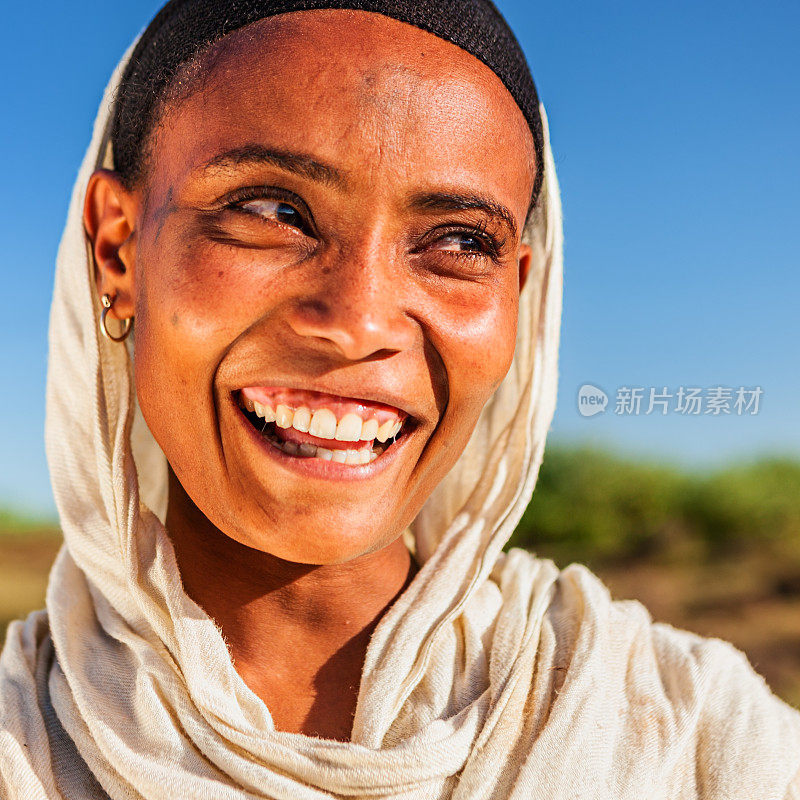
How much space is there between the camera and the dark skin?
58.7 inches

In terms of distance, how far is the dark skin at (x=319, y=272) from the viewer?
1492 millimetres

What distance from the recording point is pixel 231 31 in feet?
5.35

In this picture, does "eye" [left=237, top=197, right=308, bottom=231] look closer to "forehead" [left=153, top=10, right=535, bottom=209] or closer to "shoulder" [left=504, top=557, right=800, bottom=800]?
"forehead" [left=153, top=10, right=535, bottom=209]

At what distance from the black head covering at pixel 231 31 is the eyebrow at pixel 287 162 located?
0.29m

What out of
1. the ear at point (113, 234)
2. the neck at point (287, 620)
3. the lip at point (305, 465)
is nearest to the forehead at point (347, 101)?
the ear at point (113, 234)

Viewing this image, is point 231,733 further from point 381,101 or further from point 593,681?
point 381,101

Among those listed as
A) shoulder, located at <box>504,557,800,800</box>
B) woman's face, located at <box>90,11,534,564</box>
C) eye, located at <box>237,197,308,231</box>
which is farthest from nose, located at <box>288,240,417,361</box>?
shoulder, located at <box>504,557,800,800</box>

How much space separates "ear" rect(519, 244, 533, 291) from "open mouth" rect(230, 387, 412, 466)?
622mm

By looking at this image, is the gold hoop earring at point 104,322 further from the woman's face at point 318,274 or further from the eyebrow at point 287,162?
the eyebrow at point 287,162

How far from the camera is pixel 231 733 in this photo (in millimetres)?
1564

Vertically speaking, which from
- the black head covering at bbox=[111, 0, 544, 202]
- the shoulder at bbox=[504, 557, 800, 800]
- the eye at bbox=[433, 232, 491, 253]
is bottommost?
the shoulder at bbox=[504, 557, 800, 800]

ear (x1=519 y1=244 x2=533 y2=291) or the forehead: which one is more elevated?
ear (x1=519 y1=244 x2=533 y2=291)

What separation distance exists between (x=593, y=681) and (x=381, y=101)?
3.93 feet

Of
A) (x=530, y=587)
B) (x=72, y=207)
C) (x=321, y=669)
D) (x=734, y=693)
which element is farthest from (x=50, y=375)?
(x=734, y=693)
